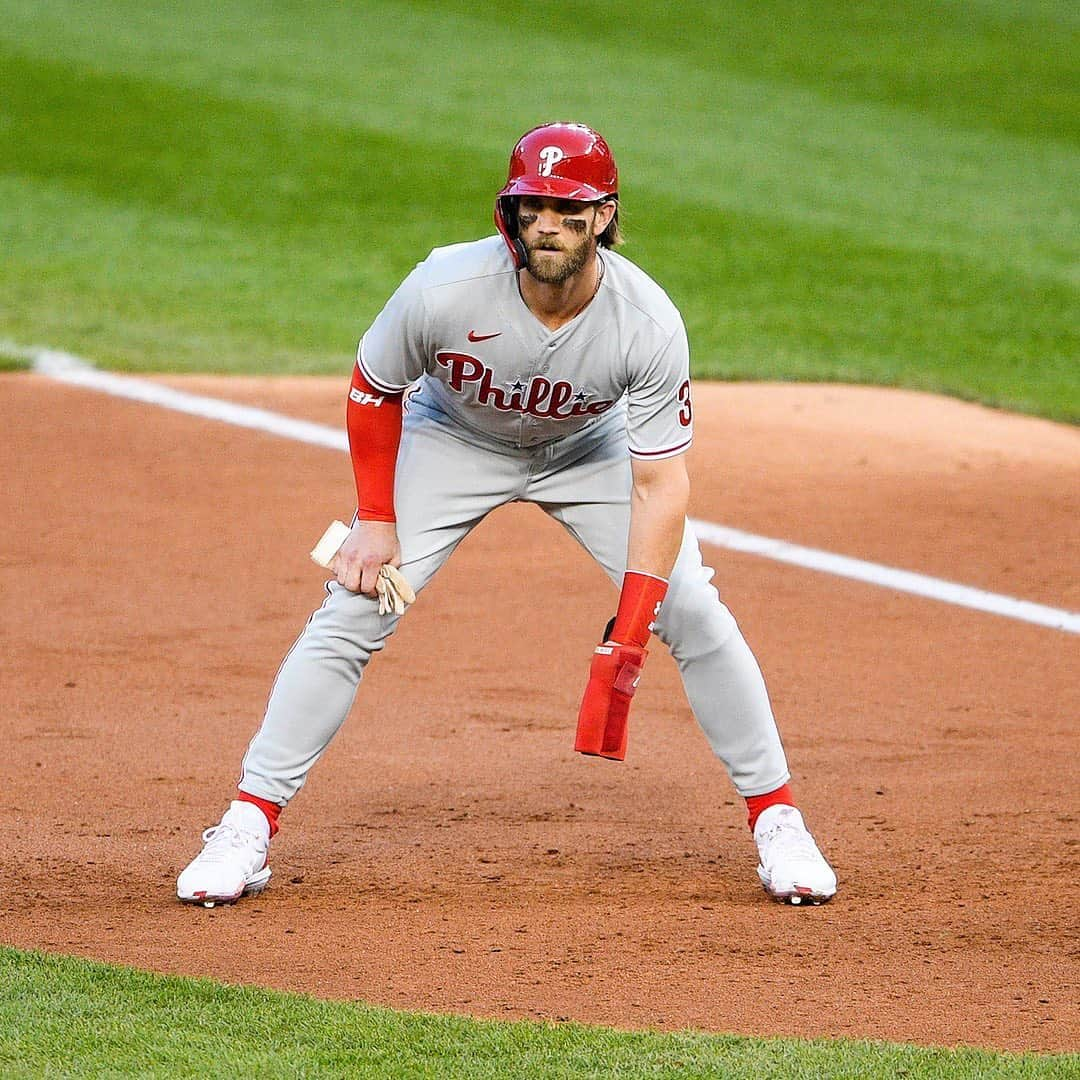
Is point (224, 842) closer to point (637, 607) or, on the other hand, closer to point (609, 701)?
point (609, 701)

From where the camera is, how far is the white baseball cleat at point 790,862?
171 inches

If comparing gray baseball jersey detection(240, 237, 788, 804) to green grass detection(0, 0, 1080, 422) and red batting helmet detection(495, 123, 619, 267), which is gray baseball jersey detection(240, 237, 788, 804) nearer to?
red batting helmet detection(495, 123, 619, 267)

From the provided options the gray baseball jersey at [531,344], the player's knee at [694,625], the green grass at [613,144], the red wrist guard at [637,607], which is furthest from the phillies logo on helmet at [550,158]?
the green grass at [613,144]

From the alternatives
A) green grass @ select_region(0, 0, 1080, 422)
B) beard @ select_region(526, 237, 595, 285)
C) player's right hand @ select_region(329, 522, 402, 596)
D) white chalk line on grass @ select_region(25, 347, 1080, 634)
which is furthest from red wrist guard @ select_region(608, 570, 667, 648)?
green grass @ select_region(0, 0, 1080, 422)

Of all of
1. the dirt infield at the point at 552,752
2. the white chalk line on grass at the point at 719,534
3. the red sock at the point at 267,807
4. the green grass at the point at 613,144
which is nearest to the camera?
the dirt infield at the point at 552,752

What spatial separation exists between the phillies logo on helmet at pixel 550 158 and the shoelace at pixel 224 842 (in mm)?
1676

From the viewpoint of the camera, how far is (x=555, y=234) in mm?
4051

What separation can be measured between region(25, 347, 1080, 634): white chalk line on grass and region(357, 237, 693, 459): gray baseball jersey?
2.76m

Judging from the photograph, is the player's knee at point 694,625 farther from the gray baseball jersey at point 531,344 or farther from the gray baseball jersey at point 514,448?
the gray baseball jersey at point 531,344

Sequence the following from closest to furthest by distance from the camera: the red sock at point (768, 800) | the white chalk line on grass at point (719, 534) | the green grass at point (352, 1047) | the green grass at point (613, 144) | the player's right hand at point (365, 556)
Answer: the green grass at point (352, 1047)
the player's right hand at point (365, 556)
the red sock at point (768, 800)
the white chalk line on grass at point (719, 534)
the green grass at point (613, 144)

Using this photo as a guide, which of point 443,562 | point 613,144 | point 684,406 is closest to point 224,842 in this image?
point 443,562

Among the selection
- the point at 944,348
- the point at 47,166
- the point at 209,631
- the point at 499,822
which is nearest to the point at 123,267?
the point at 47,166

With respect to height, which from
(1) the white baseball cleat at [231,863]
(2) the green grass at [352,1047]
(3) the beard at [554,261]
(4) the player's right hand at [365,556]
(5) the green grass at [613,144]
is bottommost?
(5) the green grass at [613,144]

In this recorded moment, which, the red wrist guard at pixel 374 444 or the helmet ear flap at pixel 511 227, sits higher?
the helmet ear flap at pixel 511 227
